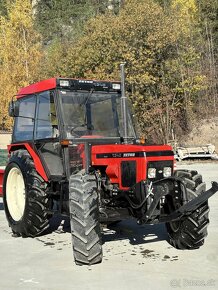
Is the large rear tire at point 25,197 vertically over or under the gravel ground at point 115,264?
over

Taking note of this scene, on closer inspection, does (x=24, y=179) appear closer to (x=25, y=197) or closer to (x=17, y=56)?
(x=25, y=197)

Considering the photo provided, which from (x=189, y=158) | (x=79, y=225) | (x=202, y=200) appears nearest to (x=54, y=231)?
(x=79, y=225)

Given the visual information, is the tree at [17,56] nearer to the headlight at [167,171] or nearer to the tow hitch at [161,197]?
the headlight at [167,171]

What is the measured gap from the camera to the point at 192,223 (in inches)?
214

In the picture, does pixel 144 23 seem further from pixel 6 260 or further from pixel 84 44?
pixel 6 260

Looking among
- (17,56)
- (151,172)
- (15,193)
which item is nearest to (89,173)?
(151,172)

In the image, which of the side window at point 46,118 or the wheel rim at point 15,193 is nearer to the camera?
the side window at point 46,118

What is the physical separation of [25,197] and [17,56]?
21.9 m

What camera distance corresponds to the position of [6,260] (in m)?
5.35

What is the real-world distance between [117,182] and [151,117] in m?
21.5

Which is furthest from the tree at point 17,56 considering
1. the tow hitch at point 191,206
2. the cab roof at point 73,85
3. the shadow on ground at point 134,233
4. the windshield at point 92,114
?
the tow hitch at point 191,206

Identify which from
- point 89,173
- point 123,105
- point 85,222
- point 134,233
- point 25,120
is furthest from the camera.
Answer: point 25,120

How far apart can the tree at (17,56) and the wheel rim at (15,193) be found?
19845 millimetres

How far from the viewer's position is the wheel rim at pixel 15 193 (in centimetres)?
695
